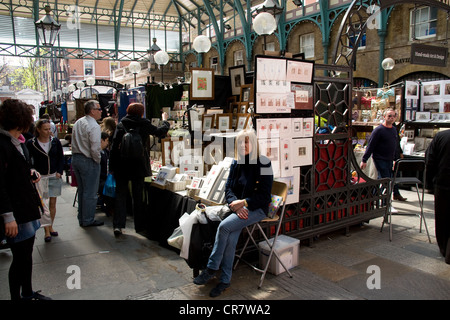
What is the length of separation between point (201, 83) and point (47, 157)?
9.02 feet

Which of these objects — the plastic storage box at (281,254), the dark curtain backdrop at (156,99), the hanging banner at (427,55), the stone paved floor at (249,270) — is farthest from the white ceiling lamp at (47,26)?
the hanging banner at (427,55)

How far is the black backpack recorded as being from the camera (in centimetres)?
495

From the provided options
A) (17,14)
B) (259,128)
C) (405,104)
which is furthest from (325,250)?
(17,14)

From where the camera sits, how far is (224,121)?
19.2ft

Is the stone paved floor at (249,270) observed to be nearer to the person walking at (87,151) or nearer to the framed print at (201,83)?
the person walking at (87,151)

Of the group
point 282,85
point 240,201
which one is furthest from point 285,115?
point 240,201

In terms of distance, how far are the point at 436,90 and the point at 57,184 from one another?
926 centimetres

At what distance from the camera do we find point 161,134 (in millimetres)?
5328

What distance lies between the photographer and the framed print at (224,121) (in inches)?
229

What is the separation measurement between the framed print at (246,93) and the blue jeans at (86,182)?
260cm

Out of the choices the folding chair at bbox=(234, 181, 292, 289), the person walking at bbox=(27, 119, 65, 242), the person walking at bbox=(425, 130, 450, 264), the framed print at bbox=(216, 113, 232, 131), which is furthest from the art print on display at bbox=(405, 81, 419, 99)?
the person walking at bbox=(27, 119, 65, 242)

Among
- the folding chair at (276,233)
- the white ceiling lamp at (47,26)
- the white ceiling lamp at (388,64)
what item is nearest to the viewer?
the folding chair at (276,233)

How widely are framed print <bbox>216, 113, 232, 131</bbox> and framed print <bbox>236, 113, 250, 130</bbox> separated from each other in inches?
5.3

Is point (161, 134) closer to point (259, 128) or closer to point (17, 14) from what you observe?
point (259, 128)
